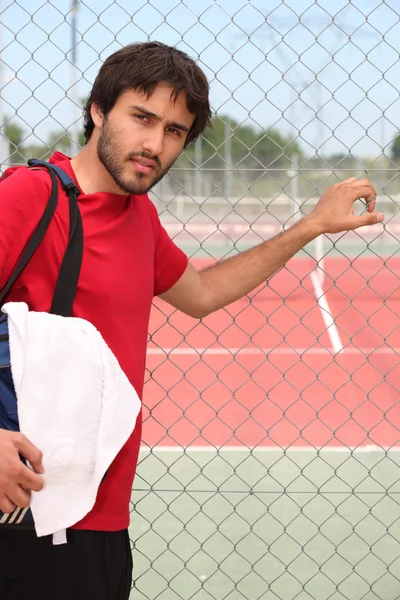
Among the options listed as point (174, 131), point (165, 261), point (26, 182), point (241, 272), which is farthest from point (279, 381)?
point (26, 182)

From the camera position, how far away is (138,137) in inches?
77.7

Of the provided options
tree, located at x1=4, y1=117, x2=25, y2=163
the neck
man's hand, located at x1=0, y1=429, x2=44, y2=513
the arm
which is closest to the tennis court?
the arm

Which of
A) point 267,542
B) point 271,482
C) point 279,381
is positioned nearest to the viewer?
point 267,542

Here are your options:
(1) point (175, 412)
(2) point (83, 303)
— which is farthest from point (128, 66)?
(1) point (175, 412)

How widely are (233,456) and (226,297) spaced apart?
2.78 meters

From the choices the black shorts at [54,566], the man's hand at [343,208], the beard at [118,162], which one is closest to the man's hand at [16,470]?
the black shorts at [54,566]

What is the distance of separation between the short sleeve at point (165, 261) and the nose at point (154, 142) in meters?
0.34

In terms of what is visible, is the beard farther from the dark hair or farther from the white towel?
the white towel

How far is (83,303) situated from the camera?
1.95m

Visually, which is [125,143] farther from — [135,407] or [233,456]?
[233,456]

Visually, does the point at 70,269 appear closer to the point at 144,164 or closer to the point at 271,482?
the point at 144,164

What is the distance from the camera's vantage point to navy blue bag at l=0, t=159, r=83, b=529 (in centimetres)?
179

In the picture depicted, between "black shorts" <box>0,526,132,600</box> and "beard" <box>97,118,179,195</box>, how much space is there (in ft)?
2.77

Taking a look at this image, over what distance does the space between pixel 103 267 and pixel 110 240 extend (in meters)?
0.08
